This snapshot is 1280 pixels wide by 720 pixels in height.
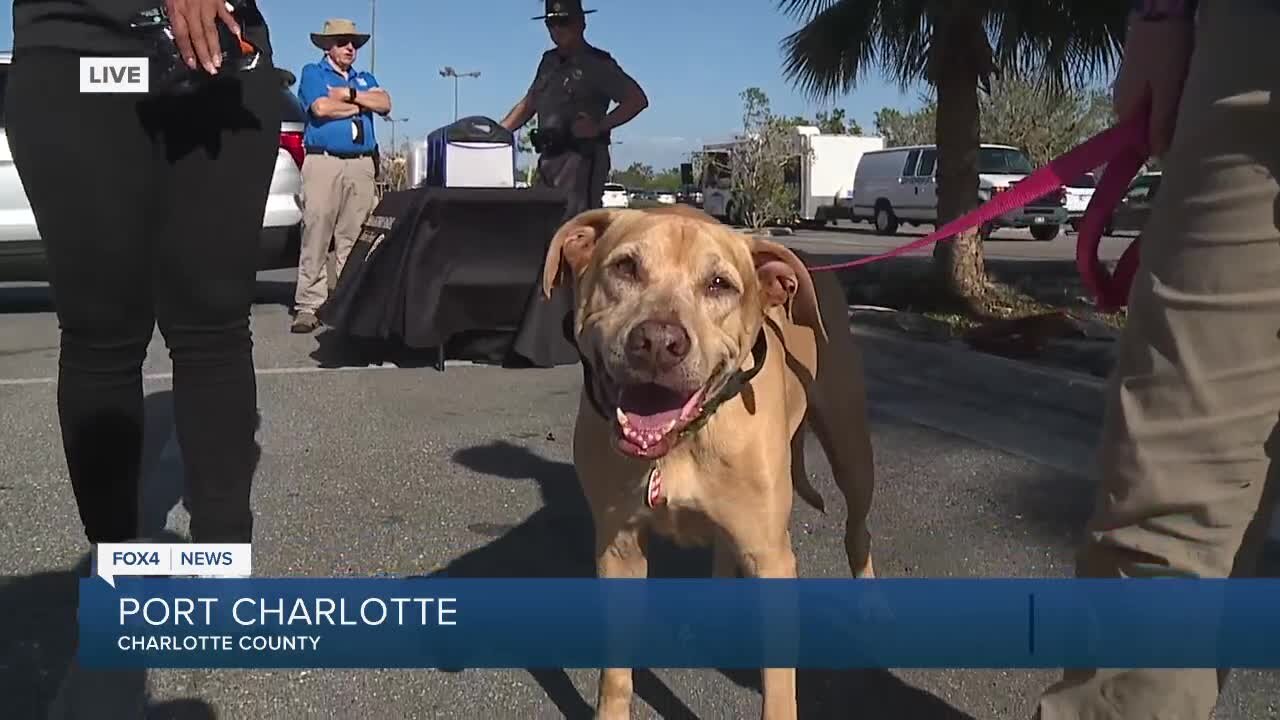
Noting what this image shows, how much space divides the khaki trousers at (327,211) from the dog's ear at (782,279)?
5.62m

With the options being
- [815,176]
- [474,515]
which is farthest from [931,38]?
[815,176]

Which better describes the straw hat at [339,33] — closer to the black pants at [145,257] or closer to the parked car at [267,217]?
the parked car at [267,217]

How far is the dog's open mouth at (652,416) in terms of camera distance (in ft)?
7.52

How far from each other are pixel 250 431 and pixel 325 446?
8.14 feet

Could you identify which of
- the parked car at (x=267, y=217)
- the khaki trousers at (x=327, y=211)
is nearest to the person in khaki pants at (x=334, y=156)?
the khaki trousers at (x=327, y=211)

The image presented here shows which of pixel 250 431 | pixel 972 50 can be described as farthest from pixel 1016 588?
pixel 972 50

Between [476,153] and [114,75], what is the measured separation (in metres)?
5.07

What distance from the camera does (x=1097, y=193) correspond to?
207 cm

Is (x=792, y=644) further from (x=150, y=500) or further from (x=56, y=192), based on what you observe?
(x=150, y=500)

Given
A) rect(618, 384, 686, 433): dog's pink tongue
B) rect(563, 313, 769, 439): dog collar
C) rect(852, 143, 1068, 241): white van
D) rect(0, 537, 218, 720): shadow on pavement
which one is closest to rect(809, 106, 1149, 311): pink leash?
rect(563, 313, 769, 439): dog collar

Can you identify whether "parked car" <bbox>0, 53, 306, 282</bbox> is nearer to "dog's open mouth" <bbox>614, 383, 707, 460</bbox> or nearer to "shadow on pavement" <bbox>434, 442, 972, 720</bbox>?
"shadow on pavement" <bbox>434, 442, 972, 720</bbox>

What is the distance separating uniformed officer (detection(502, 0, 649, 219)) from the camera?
6328 mm

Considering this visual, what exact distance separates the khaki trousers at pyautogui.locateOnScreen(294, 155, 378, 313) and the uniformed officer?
1.90 metres

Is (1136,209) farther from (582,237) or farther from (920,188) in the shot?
(920,188)
